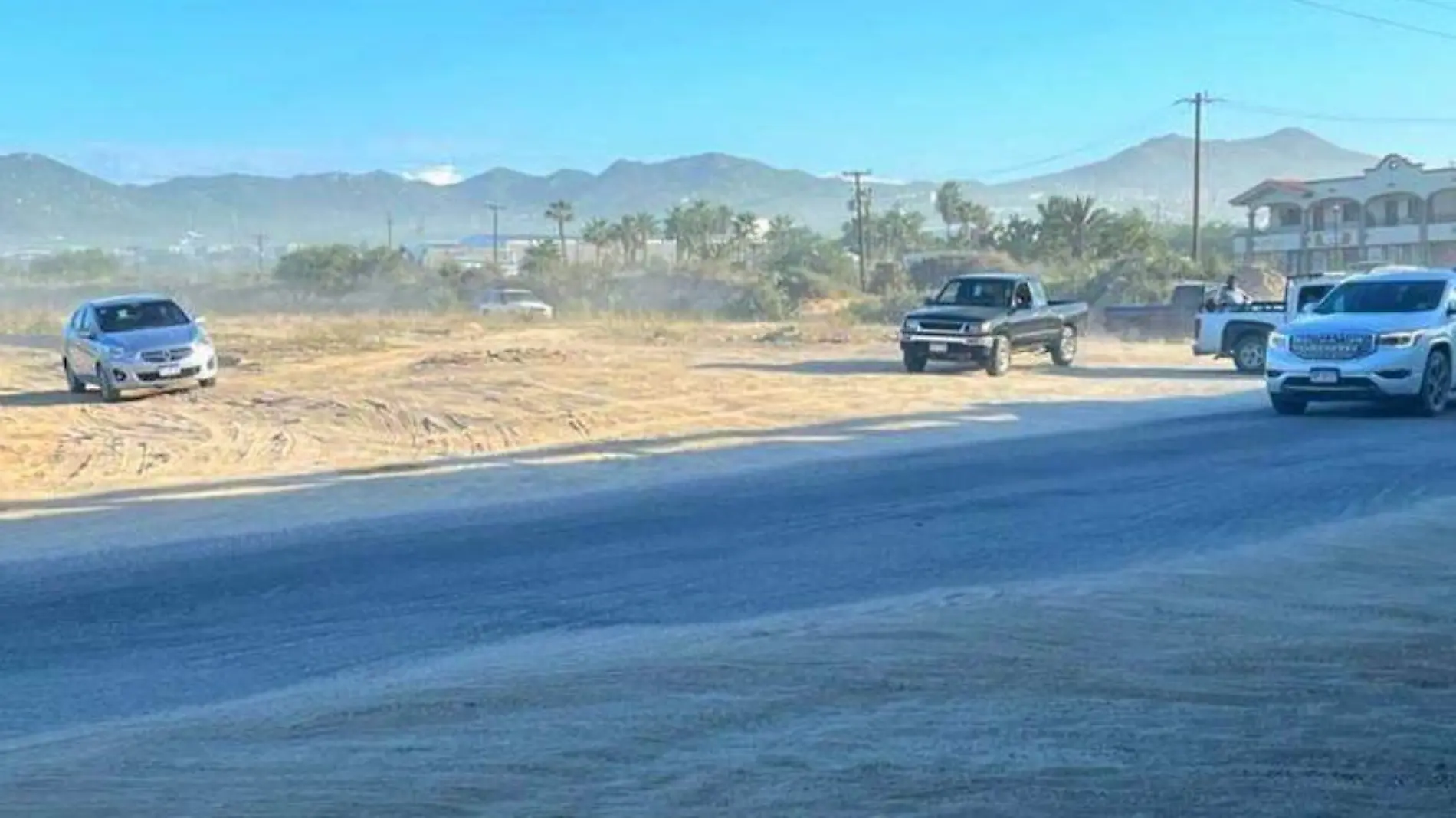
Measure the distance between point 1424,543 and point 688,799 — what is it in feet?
24.1

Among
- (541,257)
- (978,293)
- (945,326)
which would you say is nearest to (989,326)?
(945,326)

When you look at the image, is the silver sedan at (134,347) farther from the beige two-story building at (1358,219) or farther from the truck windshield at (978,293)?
the beige two-story building at (1358,219)

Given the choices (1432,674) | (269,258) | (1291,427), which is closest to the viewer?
(1432,674)

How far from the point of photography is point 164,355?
2678cm

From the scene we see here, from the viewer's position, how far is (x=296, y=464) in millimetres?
18469

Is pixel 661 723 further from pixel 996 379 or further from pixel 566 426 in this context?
pixel 996 379

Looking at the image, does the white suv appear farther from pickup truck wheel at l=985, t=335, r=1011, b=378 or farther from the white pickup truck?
pickup truck wheel at l=985, t=335, r=1011, b=378

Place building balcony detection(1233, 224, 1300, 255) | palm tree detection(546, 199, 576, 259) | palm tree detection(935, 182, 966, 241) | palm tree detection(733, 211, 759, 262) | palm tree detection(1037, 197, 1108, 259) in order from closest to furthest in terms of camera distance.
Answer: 1. building balcony detection(1233, 224, 1300, 255)
2. palm tree detection(1037, 197, 1108, 259)
3. palm tree detection(935, 182, 966, 241)
4. palm tree detection(733, 211, 759, 262)
5. palm tree detection(546, 199, 576, 259)

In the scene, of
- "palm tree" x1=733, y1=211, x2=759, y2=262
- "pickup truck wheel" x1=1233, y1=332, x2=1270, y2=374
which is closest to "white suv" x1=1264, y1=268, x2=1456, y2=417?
"pickup truck wheel" x1=1233, y1=332, x2=1270, y2=374

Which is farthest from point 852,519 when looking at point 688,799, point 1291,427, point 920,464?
point 1291,427

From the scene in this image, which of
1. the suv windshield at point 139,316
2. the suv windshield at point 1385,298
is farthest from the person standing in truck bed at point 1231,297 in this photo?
the suv windshield at point 139,316

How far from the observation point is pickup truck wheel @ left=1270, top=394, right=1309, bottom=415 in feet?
71.1

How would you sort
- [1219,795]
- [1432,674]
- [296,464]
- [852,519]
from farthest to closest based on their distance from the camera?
[296,464] → [852,519] → [1432,674] → [1219,795]

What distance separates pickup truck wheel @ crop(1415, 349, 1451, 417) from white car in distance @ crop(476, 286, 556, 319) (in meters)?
44.2
